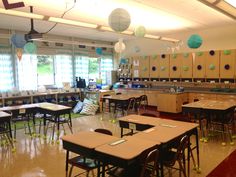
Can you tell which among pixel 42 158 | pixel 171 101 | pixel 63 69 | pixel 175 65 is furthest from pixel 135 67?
pixel 42 158

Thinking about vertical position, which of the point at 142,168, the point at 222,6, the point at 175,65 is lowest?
the point at 142,168

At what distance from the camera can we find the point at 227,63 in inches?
300

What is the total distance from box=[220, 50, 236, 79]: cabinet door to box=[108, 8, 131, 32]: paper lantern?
533 centimetres

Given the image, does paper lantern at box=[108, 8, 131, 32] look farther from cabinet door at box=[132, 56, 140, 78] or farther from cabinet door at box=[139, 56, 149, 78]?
cabinet door at box=[132, 56, 140, 78]

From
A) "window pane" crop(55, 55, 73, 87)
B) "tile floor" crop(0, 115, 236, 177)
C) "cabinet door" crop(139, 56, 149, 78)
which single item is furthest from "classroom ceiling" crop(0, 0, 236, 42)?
"tile floor" crop(0, 115, 236, 177)

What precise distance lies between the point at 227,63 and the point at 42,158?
22.2 ft

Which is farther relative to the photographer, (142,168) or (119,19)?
(119,19)

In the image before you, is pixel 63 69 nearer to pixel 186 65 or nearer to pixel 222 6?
pixel 186 65

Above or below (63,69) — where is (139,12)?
above

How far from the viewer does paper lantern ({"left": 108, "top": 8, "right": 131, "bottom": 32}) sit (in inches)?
→ 144

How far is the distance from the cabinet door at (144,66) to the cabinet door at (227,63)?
3.31 metres

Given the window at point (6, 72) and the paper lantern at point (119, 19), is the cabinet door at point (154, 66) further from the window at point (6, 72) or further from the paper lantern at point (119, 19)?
the paper lantern at point (119, 19)

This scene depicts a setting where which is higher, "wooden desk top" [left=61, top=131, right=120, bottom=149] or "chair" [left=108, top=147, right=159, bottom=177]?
"wooden desk top" [left=61, top=131, right=120, bottom=149]

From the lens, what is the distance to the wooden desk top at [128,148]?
90.9 inches
